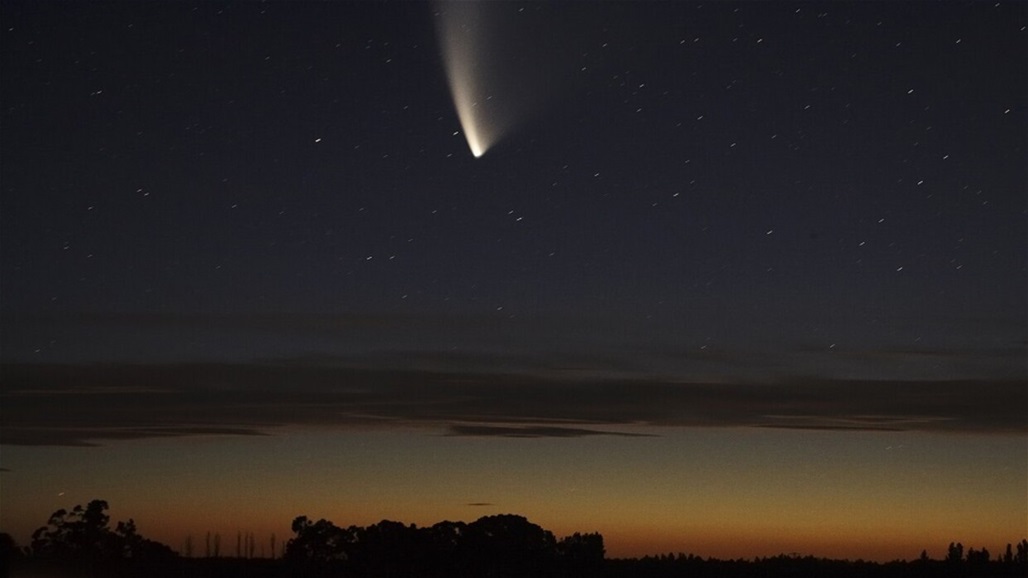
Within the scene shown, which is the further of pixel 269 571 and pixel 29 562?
pixel 269 571

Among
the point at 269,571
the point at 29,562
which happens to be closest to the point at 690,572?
the point at 269,571

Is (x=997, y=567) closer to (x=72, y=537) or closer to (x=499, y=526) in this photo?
(x=499, y=526)

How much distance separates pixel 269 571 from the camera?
82.4 metres

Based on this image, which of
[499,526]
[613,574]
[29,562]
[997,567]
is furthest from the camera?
[997,567]

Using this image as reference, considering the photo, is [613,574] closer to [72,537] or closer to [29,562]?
[72,537]

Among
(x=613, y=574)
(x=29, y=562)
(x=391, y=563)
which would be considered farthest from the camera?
(x=613, y=574)

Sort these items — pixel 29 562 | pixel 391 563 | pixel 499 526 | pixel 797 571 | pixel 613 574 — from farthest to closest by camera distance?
pixel 797 571 → pixel 613 574 → pixel 499 526 → pixel 391 563 → pixel 29 562

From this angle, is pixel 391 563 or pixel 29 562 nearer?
pixel 29 562

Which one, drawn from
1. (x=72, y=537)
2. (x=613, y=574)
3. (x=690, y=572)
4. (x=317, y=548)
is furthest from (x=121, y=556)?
(x=690, y=572)

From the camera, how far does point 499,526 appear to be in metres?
78.3

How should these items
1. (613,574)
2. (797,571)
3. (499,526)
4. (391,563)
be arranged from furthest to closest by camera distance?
(797,571) < (613,574) < (499,526) < (391,563)

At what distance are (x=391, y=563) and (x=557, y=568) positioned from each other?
1474 cm

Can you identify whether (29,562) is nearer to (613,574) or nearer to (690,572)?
(613,574)

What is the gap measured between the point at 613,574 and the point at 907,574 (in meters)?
37.4
